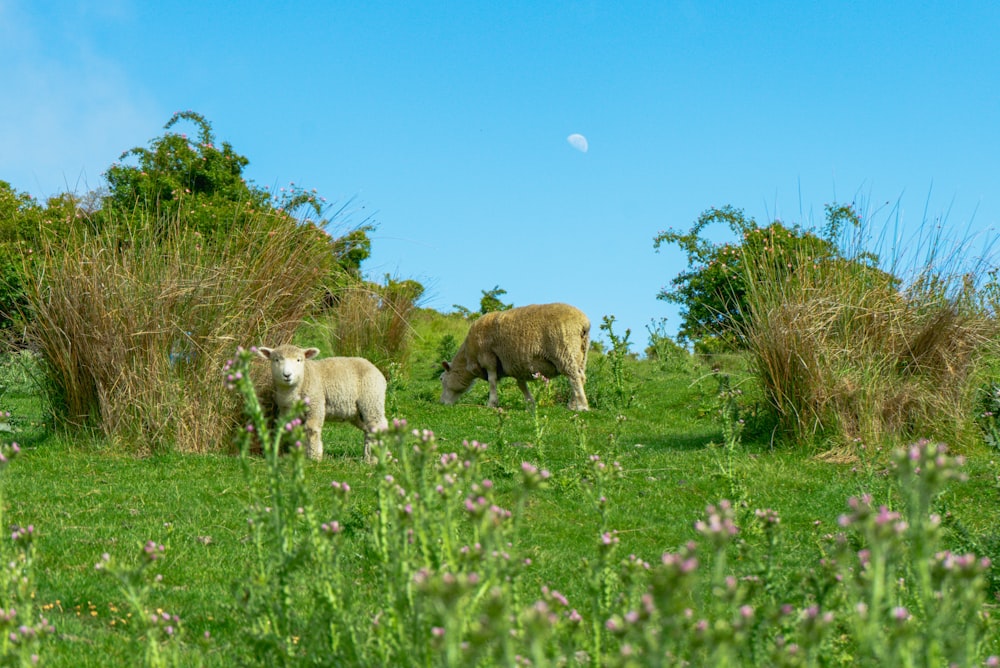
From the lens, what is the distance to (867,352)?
11305 mm

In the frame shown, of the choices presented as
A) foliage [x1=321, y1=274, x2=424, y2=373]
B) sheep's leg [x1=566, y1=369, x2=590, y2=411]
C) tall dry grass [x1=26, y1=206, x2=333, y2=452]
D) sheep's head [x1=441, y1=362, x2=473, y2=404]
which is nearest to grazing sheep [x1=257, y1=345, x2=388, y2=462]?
tall dry grass [x1=26, y1=206, x2=333, y2=452]

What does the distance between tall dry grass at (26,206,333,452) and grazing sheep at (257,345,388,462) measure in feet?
2.92

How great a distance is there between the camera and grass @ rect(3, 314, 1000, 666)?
18.2 feet

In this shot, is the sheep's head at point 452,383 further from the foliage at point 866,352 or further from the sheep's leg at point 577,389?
the foliage at point 866,352

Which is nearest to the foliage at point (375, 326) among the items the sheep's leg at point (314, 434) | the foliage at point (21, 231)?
the foliage at point (21, 231)

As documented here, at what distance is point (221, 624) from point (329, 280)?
294 inches

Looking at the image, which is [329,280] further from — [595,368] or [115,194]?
[115,194]

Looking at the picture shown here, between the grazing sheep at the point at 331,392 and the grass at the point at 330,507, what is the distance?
1.49 feet

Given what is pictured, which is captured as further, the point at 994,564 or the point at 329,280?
the point at 329,280

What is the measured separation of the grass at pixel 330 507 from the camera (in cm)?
555

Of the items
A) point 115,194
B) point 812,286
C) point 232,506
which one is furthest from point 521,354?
point 115,194

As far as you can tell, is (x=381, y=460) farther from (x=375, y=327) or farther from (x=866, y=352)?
(x=375, y=327)

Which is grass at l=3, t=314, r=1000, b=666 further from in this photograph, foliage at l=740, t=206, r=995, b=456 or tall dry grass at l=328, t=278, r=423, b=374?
tall dry grass at l=328, t=278, r=423, b=374

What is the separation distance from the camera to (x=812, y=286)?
11602 millimetres
